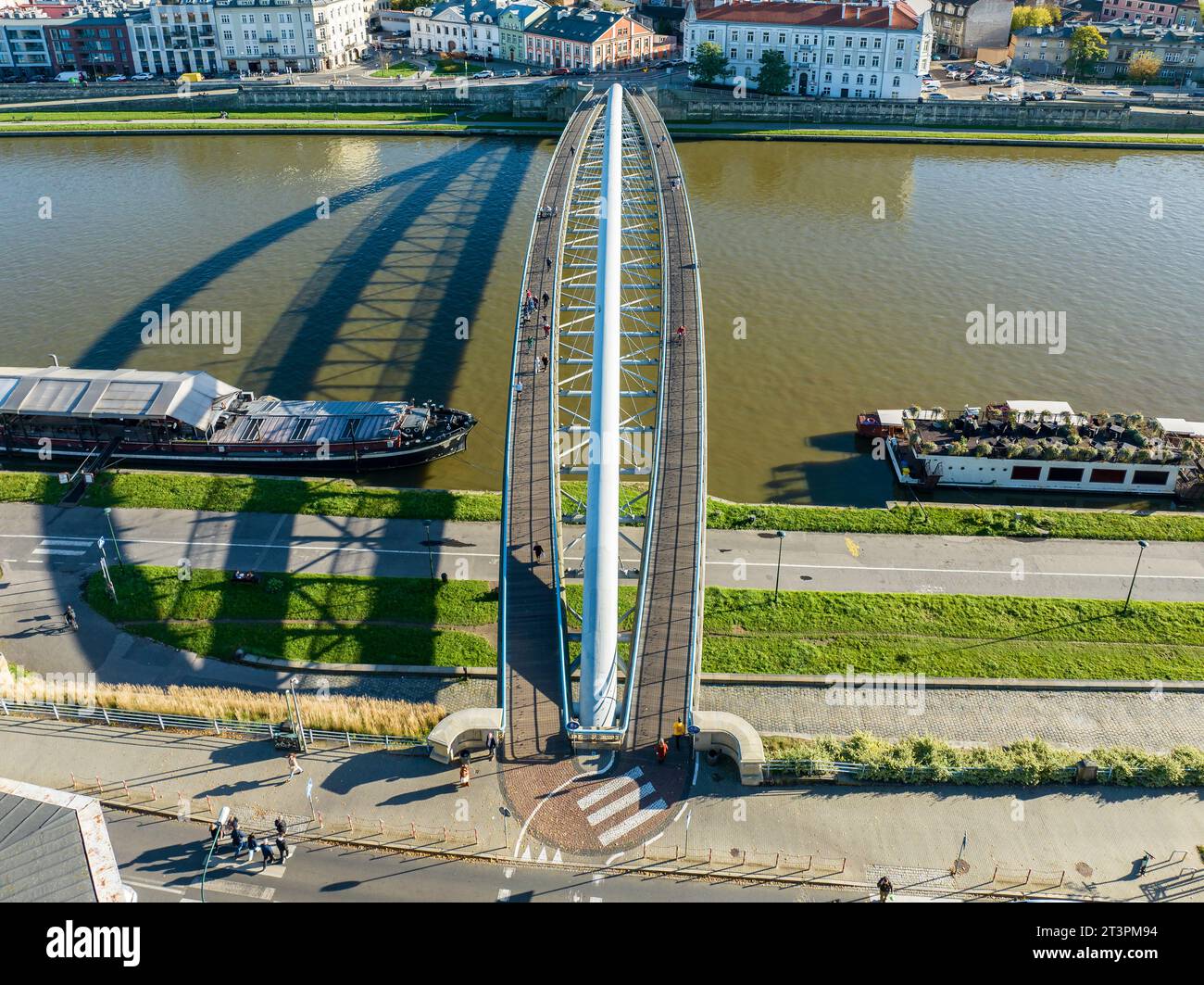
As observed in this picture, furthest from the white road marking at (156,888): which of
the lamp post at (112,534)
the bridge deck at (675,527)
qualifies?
the lamp post at (112,534)

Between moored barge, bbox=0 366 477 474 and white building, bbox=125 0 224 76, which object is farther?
white building, bbox=125 0 224 76

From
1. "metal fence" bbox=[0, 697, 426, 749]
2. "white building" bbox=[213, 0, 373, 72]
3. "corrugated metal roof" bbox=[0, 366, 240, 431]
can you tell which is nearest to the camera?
"metal fence" bbox=[0, 697, 426, 749]

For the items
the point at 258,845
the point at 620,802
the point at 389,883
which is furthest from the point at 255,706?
the point at 620,802

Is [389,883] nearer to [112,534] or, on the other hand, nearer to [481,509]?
[481,509]

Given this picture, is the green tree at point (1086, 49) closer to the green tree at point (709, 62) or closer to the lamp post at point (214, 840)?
the green tree at point (709, 62)

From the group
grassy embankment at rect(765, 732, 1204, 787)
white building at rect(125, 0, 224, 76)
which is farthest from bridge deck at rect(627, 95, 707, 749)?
white building at rect(125, 0, 224, 76)

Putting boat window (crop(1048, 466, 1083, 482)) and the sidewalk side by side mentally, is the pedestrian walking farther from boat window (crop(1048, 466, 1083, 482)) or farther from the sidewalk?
boat window (crop(1048, 466, 1083, 482))
